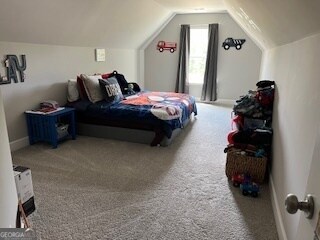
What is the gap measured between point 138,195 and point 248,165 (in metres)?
1.14

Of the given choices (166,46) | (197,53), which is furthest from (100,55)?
(197,53)

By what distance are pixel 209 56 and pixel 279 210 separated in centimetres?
493

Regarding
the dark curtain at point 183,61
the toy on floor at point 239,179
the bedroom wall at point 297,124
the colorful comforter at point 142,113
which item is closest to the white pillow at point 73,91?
the colorful comforter at point 142,113

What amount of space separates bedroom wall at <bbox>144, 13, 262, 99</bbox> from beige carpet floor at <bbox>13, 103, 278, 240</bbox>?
3.29 metres

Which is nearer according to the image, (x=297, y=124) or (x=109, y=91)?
(x=297, y=124)

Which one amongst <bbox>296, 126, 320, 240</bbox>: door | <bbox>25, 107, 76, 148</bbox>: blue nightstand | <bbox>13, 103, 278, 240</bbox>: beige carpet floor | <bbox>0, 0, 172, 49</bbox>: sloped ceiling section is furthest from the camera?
<bbox>25, 107, 76, 148</bbox>: blue nightstand

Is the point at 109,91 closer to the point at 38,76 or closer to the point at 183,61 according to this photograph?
the point at 38,76

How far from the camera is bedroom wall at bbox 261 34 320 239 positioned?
1.42m

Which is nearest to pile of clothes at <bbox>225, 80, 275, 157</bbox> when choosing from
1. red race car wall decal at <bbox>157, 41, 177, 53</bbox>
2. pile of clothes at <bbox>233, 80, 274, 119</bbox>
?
pile of clothes at <bbox>233, 80, 274, 119</bbox>

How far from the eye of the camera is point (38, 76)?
3.55 meters

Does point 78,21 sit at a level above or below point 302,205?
above

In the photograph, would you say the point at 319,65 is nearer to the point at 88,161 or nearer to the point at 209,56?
the point at 88,161

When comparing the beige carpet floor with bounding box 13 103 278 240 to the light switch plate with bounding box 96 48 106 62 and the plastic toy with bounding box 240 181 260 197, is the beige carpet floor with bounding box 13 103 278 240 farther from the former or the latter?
the light switch plate with bounding box 96 48 106 62

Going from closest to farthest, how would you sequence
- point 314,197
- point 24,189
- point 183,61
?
point 314,197 → point 24,189 → point 183,61
